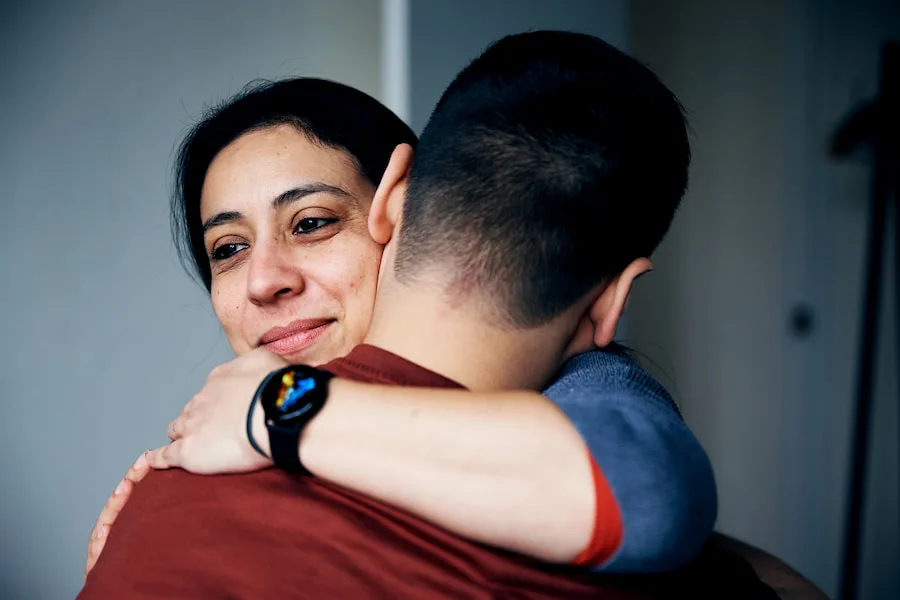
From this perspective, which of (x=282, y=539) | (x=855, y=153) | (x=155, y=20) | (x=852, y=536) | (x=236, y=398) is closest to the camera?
(x=282, y=539)

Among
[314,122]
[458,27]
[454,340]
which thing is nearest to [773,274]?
[458,27]

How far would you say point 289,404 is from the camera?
701mm

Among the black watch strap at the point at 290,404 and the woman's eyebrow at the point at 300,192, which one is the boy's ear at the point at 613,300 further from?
the woman's eyebrow at the point at 300,192

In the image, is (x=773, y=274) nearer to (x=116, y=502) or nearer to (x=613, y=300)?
(x=613, y=300)

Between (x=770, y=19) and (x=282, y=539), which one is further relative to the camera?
(x=770, y=19)

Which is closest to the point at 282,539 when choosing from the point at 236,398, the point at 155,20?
the point at 236,398

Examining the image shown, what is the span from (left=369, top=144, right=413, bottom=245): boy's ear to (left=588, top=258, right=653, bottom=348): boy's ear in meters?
0.26

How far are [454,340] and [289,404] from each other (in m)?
0.17

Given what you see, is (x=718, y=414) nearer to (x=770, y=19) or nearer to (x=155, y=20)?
(x=770, y=19)

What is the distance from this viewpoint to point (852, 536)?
2555 millimetres

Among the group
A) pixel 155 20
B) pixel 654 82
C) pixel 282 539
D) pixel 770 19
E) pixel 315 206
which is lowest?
pixel 282 539

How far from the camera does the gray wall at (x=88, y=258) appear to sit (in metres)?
1.77

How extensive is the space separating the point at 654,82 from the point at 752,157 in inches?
90.3

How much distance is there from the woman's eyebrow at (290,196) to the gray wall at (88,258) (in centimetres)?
80
